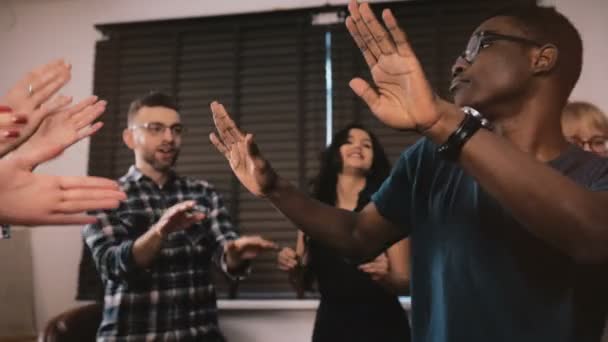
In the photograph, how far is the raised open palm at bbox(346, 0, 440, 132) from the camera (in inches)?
30.9

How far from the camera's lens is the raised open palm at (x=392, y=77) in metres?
0.78

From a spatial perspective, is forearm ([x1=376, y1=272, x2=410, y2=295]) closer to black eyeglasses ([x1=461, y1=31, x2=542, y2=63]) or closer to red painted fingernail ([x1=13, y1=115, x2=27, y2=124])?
black eyeglasses ([x1=461, y1=31, x2=542, y2=63])

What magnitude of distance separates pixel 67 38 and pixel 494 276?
3.08 meters

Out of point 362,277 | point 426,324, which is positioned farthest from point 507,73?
point 362,277

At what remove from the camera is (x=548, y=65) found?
1001mm

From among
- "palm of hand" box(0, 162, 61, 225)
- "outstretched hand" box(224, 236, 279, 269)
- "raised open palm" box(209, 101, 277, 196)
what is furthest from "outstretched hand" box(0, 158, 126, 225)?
"outstretched hand" box(224, 236, 279, 269)

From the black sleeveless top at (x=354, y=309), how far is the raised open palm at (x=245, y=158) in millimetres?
690

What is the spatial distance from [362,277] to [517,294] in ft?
3.42

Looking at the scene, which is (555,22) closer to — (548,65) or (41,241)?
(548,65)

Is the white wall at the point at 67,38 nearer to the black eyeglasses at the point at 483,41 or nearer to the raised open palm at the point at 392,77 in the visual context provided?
the black eyeglasses at the point at 483,41

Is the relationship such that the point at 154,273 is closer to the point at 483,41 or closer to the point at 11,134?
the point at 11,134

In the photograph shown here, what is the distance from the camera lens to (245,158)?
4.14 ft

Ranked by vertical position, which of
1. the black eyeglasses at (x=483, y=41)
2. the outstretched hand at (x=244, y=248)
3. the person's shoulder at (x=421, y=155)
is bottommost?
the outstretched hand at (x=244, y=248)

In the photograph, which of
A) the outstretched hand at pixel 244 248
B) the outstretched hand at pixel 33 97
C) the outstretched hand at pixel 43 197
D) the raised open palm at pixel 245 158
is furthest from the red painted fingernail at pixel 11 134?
the outstretched hand at pixel 244 248
